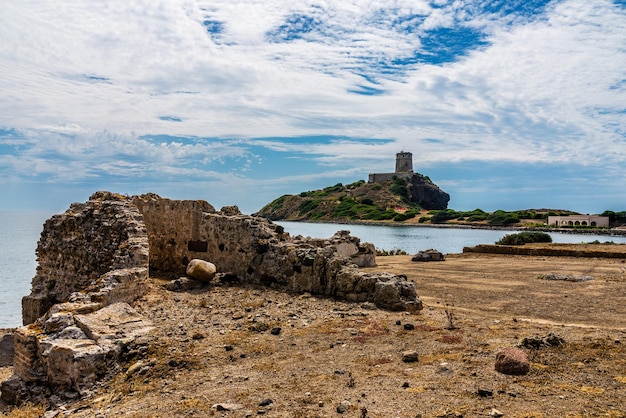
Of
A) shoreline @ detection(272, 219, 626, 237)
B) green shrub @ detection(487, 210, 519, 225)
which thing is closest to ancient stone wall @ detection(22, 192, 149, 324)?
shoreline @ detection(272, 219, 626, 237)

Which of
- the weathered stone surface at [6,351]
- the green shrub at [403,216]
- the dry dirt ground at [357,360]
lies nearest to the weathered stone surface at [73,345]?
the dry dirt ground at [357,360]

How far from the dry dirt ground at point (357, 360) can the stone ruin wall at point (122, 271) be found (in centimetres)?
49

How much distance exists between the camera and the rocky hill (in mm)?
98188

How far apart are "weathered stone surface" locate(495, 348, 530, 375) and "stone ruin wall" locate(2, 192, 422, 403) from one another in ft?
12.3

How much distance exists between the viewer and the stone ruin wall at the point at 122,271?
25.2 ft

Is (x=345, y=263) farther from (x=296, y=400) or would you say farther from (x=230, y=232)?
(x=296, y=400)

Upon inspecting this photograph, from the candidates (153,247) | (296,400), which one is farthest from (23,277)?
(296,400)

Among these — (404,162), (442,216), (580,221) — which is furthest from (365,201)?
(580,221)

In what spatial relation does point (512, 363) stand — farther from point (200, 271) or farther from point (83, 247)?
point (83, 247)

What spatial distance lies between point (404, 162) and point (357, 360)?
120843 mm

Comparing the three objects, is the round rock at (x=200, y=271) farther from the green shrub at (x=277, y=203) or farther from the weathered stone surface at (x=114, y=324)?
the green shrub at (x=277, y=203)

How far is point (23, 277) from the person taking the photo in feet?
96.9

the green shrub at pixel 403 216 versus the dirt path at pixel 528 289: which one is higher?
the green shrub at pixel 403 216

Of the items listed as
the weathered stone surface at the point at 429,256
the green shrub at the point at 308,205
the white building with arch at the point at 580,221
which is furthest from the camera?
the green shrub at the point at 308,205
